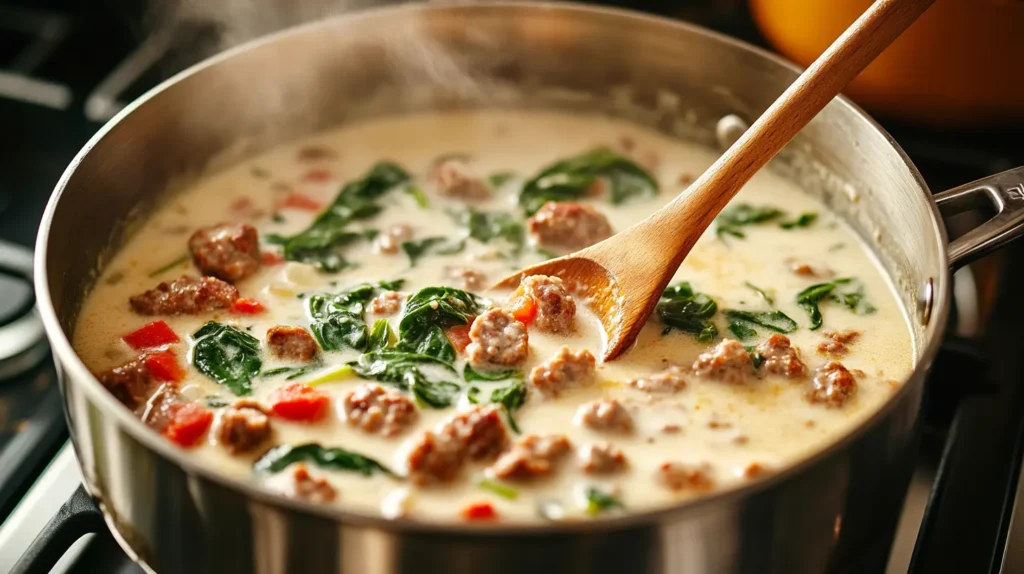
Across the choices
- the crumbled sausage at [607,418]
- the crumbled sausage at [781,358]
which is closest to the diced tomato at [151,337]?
the crumbled sausage at [607,418]

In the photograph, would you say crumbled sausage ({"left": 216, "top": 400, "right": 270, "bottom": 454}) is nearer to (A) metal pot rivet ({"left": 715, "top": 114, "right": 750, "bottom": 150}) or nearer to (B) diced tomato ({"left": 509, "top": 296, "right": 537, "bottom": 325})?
(B) diced tomato ({"left": 509, "top": 296, "right": 537, "bottom": 325})

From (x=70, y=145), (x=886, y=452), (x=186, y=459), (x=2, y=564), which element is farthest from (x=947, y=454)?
(x=70, y=145)

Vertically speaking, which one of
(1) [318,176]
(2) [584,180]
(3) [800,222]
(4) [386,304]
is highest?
(3) [800,222]

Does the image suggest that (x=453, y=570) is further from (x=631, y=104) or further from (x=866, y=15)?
(x=631, y=104)

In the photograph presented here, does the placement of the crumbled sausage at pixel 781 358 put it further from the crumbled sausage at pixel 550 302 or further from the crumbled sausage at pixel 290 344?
the crumbled sausage at pixel 290 344

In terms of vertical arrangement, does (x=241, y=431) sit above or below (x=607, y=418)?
below

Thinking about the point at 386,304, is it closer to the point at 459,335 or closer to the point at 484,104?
the point at 459,335

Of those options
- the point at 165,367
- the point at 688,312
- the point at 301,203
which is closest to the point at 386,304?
the point at 165,367
